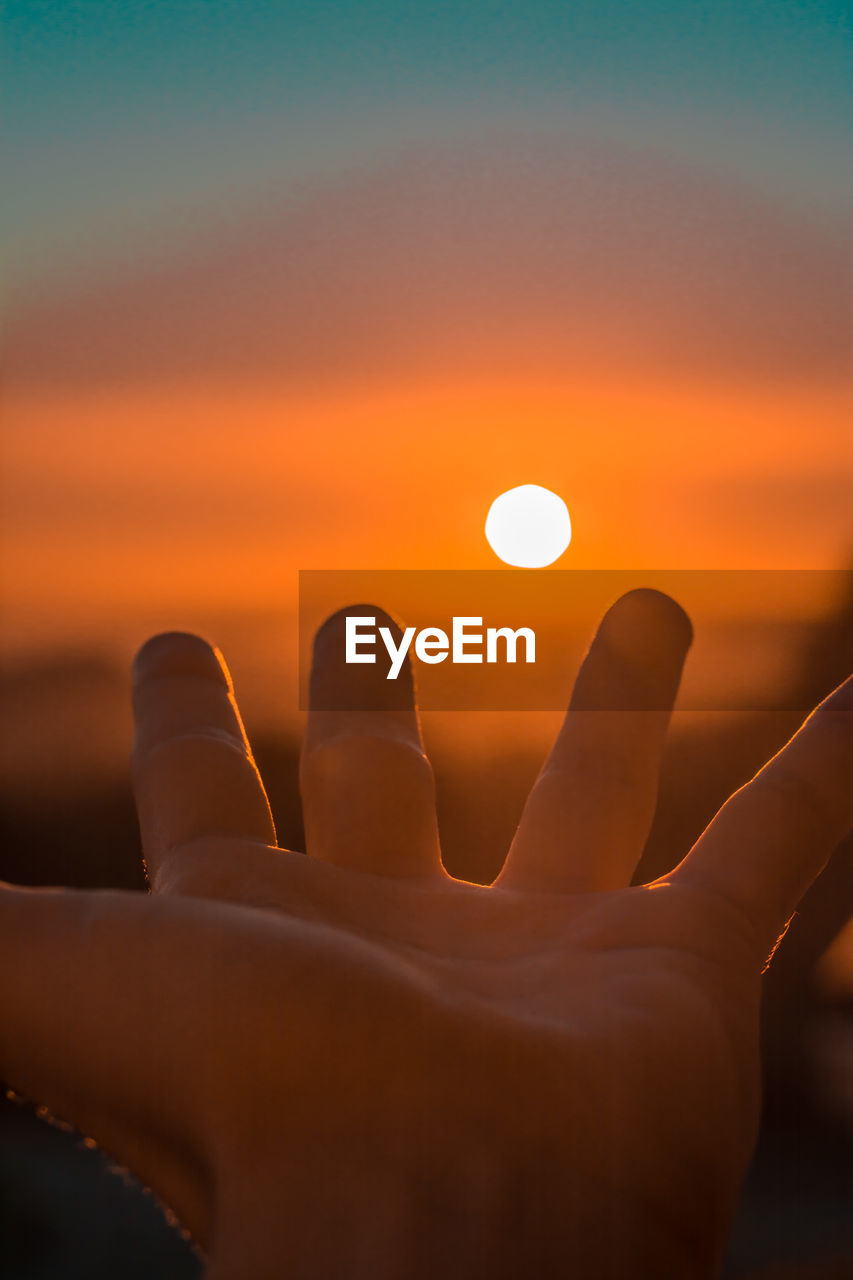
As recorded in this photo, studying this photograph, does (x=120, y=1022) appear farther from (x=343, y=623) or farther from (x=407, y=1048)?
→ (x=343, y=623)

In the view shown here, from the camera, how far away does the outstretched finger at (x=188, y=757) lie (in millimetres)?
2309

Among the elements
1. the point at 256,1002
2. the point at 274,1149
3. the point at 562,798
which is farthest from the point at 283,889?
the point at 562,798

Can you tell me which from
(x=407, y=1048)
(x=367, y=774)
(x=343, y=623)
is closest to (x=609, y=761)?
(x=367, y=774)

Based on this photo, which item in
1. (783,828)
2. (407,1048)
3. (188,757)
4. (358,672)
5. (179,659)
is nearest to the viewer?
(407,1048)

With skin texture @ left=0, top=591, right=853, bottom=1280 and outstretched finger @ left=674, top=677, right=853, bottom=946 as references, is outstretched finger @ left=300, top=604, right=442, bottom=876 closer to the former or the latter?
skin texture @ left=0, top=591, right=853, bottom=1280

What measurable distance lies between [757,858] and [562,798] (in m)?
0.55

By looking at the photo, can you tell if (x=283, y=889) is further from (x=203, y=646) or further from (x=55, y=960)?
(x=203, y=646)

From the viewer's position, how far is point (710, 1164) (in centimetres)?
168

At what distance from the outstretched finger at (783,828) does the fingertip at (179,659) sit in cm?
148

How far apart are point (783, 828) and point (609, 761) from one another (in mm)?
514

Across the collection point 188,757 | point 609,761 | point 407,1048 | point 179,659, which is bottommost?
point 407,1048

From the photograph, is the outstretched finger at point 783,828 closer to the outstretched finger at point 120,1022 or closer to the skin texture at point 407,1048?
the skin texture at point 407,1048

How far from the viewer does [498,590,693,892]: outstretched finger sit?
8.02 feet

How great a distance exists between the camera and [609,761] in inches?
103
